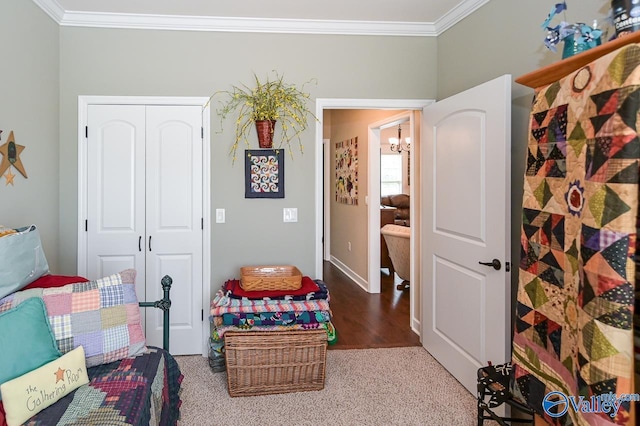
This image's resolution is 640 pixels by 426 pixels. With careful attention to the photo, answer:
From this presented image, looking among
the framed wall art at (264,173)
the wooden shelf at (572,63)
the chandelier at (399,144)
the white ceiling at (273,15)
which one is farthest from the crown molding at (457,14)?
the chandelier at (399,144)

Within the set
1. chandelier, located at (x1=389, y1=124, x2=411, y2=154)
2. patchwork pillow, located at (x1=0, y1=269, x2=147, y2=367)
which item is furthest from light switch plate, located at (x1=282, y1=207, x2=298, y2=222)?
chandelier, located at (x1=389, y1=124, x2=411, y2=154)

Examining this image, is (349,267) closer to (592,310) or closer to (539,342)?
(539,342)

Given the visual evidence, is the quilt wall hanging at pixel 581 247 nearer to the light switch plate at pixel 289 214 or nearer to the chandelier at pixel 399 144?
the light switch plate at pixel 289 214

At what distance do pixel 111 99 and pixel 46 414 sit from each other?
2380 mm

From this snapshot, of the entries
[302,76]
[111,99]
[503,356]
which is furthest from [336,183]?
[503,356]

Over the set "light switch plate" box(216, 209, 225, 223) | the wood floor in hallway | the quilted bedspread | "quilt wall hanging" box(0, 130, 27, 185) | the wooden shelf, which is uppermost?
the wooden shelf

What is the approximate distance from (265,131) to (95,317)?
1.79 m

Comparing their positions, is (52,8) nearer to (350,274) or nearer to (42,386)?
(42,386)

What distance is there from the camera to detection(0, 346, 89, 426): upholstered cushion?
1455 millimetres

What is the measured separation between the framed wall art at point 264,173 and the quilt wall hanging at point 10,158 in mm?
1453

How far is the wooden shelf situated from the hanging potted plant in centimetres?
179

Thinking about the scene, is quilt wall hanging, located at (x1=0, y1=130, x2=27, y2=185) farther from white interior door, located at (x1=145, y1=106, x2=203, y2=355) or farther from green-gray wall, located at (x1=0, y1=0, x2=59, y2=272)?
white interior door, located at (x1=145, y1=106, x2=203, y2=355)

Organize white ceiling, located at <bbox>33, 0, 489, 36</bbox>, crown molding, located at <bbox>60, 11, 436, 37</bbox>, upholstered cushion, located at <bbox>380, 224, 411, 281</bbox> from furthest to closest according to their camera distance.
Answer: upholstered cushion, located at <bbox>380, 224, 411, 281</bbox> < crown molding, located at <bbox>60, 11, 436, 37</bbox> < white ceiling, located at <bbox>33, 0, 489, 36</bbox>

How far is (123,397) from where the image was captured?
5.30 feet
